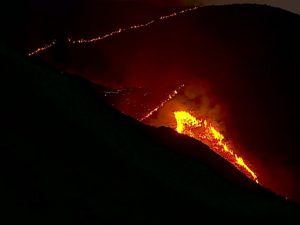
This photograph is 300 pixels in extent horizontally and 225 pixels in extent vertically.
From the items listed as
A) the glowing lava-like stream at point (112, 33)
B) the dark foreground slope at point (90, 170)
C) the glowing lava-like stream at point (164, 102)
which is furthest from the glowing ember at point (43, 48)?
the dark foreground slope at point (90, 170)

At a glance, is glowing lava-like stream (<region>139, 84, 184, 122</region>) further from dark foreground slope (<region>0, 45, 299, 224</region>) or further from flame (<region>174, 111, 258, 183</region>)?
dark foreground slope (<region>0, 45, 299, 224</region>)

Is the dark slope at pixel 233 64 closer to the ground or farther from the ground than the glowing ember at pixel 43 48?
closer to the ground

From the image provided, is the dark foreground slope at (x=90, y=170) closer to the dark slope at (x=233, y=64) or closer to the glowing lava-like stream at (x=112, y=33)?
the dark slope at (x=233, y=64)

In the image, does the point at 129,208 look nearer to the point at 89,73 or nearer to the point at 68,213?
the point at 68,213

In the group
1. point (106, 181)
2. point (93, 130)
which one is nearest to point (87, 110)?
point (93, 130)

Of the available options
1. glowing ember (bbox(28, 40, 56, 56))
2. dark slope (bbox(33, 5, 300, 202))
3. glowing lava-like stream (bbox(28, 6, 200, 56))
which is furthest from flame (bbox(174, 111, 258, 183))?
glowing ember (bbox(28, 40, 56, 56))

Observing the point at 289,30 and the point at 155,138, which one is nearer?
the point at 155,138
